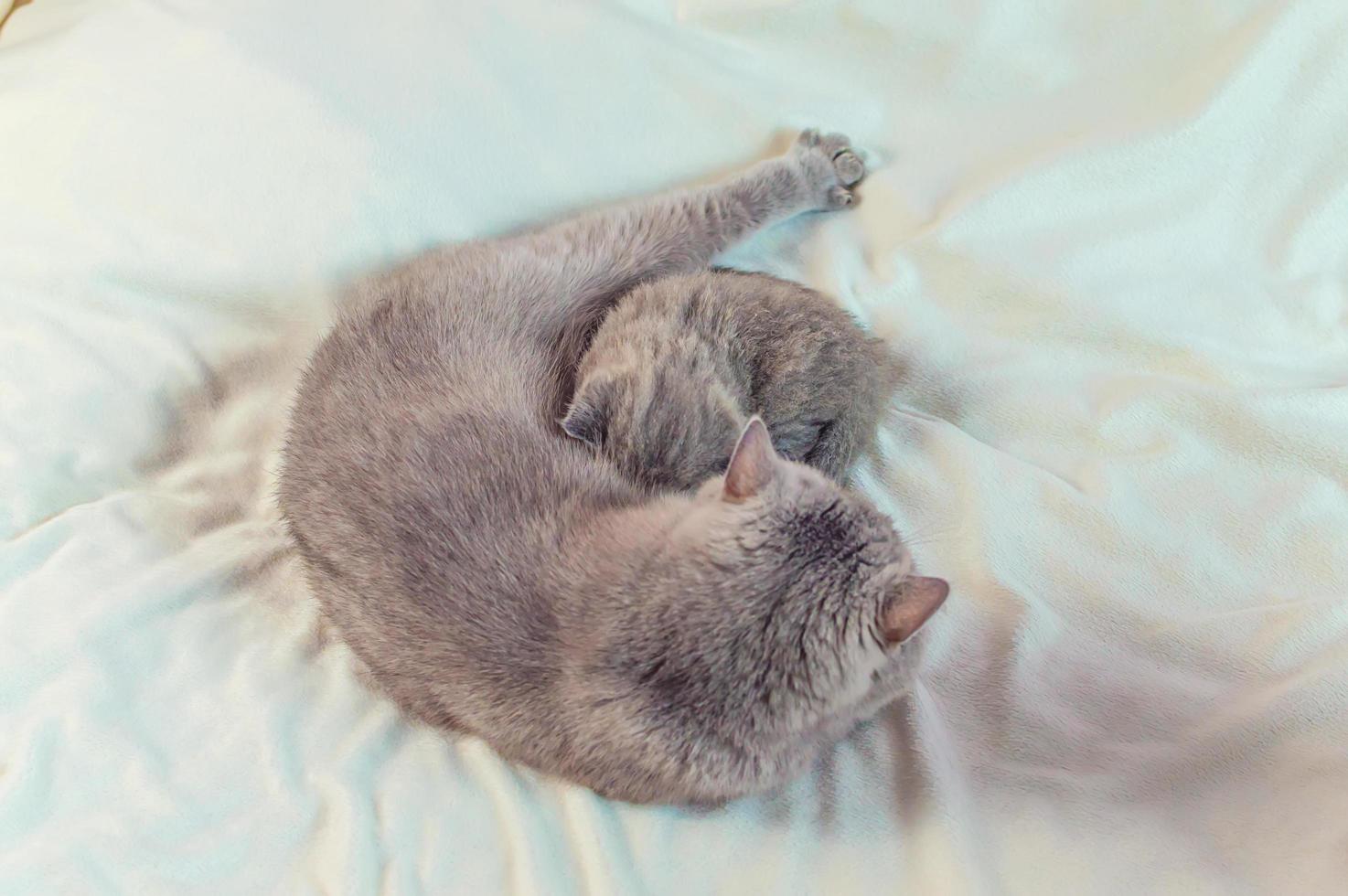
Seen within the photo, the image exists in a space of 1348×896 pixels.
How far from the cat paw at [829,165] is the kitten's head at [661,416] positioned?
1.66 ft

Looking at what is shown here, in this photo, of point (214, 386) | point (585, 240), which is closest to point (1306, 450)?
point (585, 240)

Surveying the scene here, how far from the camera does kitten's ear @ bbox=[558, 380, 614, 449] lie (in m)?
1.38

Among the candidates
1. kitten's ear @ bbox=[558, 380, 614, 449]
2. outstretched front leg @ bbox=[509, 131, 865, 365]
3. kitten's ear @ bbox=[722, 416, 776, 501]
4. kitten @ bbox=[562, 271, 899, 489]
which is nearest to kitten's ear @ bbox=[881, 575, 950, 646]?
kitten's ear @ bbox=[722, 416, 776, 501]

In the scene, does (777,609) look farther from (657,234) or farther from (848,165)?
(848,165)

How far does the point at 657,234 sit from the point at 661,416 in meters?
0.44

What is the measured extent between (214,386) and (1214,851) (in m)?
1.78

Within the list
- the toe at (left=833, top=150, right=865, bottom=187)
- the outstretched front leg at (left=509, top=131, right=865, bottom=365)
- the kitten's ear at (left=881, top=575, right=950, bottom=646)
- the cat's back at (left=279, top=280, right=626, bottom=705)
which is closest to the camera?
the kitten's ear at (left=881, top=575, right=950, bottom=646)

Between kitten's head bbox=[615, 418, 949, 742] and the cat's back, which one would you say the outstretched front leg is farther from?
kitten's head bbox=[615, 418, 949, 742]

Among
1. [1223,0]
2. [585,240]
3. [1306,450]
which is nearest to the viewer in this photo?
[1306,450]

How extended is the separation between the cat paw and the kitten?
293 mm

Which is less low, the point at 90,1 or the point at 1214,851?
the point at 90,1

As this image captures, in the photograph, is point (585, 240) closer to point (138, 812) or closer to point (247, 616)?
point (247, 616)

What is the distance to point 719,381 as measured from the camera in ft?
4.68

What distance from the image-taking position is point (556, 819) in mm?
1203
